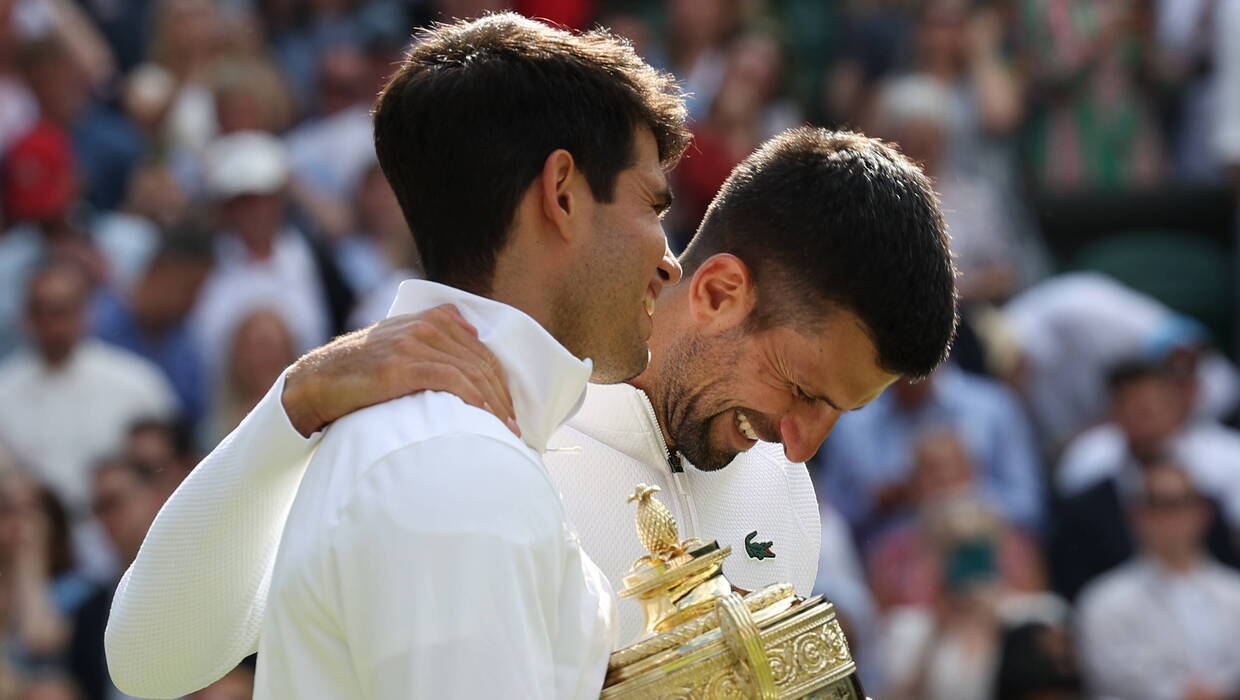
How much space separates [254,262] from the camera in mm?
7711

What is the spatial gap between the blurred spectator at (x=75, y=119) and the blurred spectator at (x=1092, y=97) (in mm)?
4370

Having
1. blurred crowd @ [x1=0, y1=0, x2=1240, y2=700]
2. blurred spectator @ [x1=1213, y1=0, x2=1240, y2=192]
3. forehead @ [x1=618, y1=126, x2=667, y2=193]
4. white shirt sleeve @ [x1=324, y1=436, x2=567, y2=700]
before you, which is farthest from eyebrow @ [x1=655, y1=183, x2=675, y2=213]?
blurred spectator @ [x1=1213, y1=0, x2=1240, y2=192]

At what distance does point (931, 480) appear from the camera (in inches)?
276

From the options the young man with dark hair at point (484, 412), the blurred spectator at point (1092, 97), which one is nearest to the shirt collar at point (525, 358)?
the young man with dark hair at point (484, 412)

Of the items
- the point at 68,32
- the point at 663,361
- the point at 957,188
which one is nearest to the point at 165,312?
the point at 68,32

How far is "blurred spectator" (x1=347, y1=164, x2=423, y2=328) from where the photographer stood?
299 inches

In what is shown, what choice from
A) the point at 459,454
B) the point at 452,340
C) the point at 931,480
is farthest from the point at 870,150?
the point at 931,480

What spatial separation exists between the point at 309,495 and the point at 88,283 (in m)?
5.86

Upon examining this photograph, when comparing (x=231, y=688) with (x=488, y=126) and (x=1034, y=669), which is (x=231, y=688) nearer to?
(x=1034, y=669)

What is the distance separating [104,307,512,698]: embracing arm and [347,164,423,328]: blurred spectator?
5.14 meters

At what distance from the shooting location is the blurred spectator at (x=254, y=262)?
7461mm

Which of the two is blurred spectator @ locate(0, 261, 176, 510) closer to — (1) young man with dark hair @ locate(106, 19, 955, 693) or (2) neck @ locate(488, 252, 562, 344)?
(1) young man with dark hair @ locate(106, 19, 955, 693)

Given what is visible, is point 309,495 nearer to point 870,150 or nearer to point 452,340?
point 452,340

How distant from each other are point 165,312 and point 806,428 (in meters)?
5.40
